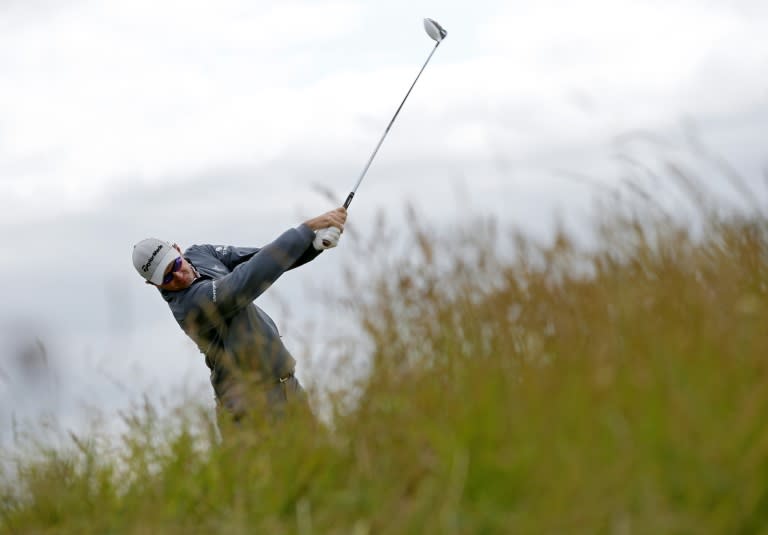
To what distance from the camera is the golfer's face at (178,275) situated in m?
7.25

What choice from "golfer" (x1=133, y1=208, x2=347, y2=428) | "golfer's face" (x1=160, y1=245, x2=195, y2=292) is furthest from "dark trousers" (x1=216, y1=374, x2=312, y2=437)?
"golfer's face" (x1=160, y1=245, x2=195, y2=292)

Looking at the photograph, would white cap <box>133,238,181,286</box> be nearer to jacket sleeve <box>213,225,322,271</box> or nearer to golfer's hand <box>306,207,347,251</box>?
jacket sleeve <box>213,225,322,271</box>

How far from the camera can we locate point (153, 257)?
7.27 meters

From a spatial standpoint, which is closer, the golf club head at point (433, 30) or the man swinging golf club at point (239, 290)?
the man swinging golf club at point (239, 290)

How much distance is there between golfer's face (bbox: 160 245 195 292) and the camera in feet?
23.8

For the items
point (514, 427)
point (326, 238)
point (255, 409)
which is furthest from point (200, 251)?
point (514, 427)

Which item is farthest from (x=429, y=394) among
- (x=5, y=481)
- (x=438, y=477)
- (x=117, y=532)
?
(x=5, y=481)

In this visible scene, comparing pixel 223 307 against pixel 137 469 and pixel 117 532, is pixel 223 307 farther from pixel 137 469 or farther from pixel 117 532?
pixel 117 532

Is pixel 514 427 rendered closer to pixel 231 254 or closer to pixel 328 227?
pixel 328 227

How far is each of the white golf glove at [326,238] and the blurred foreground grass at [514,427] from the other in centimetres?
175

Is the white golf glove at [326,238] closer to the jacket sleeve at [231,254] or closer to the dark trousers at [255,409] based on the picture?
the jacket sleeve at [231,254]

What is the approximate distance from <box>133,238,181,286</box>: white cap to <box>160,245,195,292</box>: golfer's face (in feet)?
0.11

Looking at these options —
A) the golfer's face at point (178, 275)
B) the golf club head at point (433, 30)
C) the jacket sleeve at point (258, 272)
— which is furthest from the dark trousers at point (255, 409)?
the golf club head at point (433, 30)

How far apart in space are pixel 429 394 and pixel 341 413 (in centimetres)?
68
